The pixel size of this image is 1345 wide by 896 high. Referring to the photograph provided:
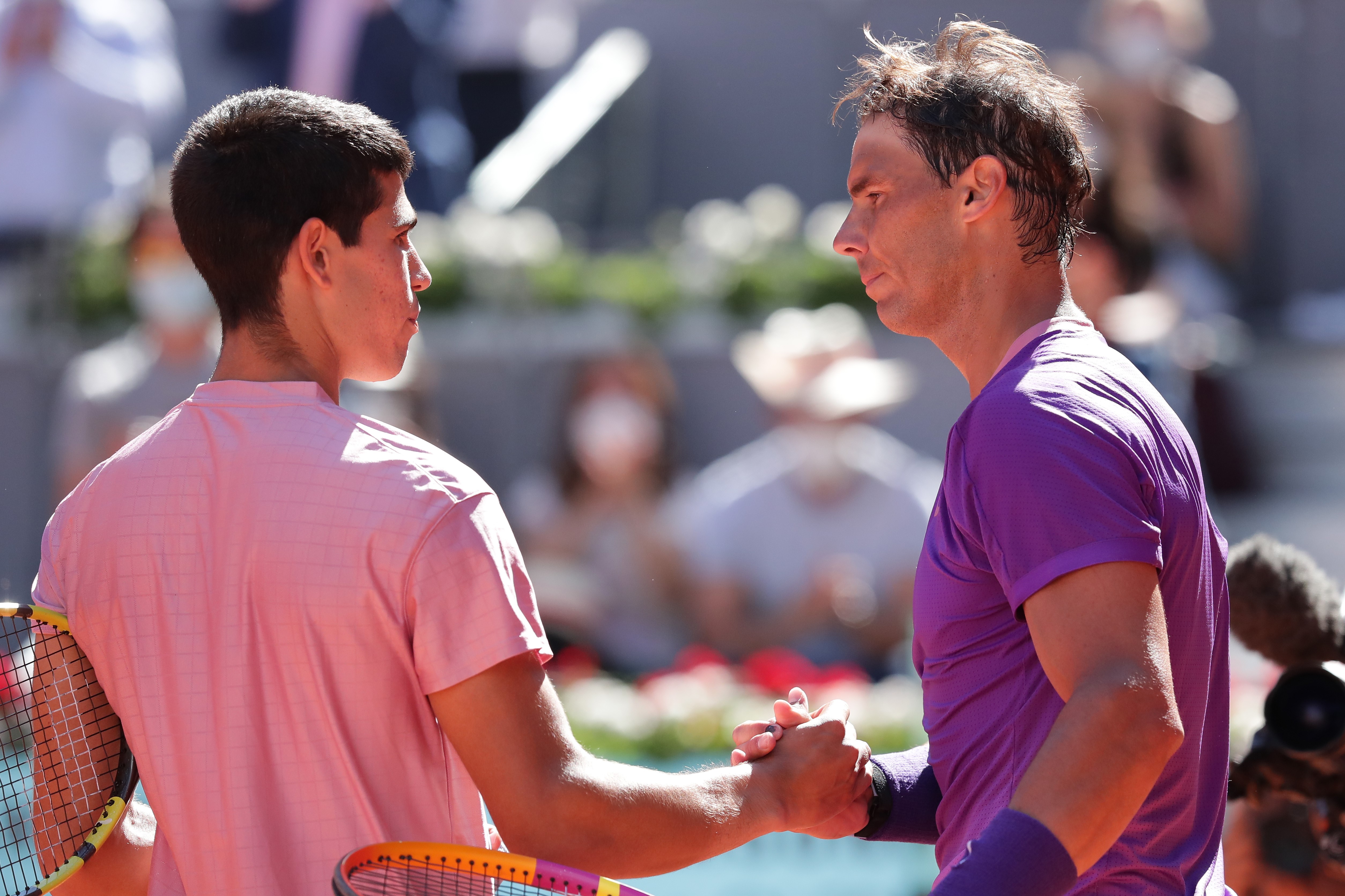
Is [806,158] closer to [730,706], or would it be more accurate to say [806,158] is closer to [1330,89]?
[1330,89]

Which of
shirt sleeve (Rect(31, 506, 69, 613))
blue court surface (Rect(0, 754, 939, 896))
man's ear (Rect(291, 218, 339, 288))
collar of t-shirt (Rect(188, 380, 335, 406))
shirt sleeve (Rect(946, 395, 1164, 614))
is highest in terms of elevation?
man's ear (Rect(291, 218, 339, 288))

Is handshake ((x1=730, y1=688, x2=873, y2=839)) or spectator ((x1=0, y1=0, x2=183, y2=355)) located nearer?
handshake ((x1=730, y1=688, x2=873, y2=839))

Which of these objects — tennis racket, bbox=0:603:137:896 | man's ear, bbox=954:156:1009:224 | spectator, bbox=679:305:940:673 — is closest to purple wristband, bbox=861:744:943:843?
man's ear, bbox=954:156:1009:224

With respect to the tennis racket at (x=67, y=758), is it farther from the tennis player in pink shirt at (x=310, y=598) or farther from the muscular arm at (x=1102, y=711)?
the muscular arm at (x=1102, y=711)

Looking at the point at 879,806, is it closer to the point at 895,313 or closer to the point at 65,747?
the point at 895,313

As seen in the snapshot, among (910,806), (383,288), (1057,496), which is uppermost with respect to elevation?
(383,288)

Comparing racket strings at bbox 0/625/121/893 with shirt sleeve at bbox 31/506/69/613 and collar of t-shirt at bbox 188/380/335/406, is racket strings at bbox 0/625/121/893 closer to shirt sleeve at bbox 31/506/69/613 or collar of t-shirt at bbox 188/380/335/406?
shirt sleeve at bbox 31/506/69/613

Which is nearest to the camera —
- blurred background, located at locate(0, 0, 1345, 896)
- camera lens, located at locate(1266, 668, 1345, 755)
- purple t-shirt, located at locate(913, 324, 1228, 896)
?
purple t-shirt, located at locate(913, 324, 1228, 896)

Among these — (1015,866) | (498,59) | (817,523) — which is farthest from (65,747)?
(498,59)

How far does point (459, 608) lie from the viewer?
171 cm

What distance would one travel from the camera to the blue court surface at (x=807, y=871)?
3.82 m

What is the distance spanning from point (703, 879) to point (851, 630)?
2.14 m

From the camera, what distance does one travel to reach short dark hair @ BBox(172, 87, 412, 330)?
1.82 meters

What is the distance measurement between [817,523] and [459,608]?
4495 mm
